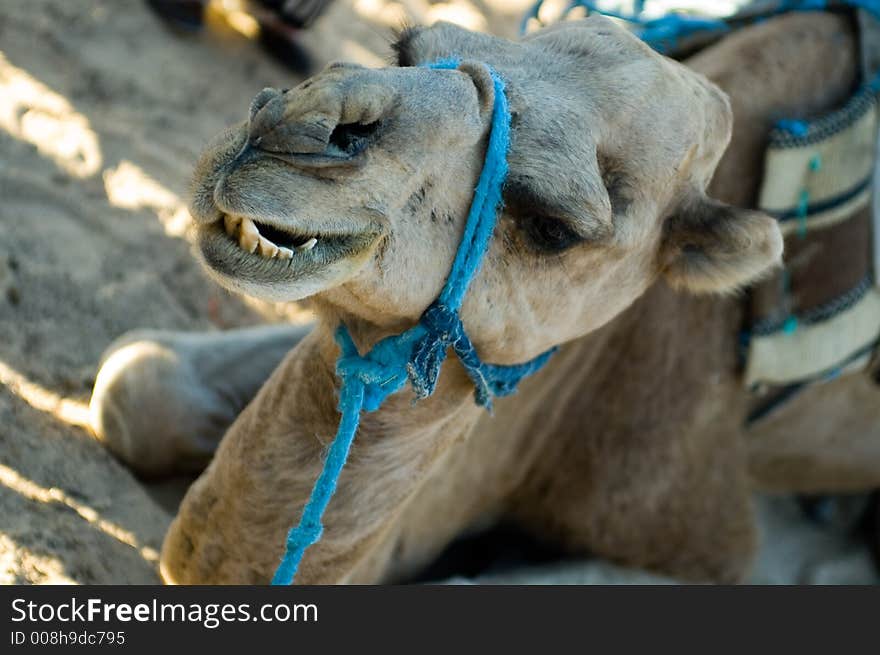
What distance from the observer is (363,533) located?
7.17ft

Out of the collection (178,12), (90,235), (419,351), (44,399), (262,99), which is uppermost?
(262,99)

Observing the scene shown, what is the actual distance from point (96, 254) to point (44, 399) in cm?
70

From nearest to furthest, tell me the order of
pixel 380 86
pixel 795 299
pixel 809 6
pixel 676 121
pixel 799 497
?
1. pixel 380 86
2. pixel 676 121
3. pixel 795 299
4. pixel 809 6
5. pixel 799 497

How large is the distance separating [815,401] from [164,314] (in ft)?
6.79

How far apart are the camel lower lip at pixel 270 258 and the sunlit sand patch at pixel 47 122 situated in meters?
2.34

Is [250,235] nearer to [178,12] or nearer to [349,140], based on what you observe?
[349,140]

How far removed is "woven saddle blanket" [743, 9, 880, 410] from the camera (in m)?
3.10

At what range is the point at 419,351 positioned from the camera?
1.84 metres

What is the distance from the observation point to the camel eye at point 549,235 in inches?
74.4

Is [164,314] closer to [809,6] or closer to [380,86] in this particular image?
[380,86]

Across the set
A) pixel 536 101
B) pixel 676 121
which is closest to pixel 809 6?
pixel 676 121

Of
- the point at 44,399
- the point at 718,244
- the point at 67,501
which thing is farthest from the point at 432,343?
the point at 44,399

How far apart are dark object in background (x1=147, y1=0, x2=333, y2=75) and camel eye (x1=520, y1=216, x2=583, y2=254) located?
3354mm

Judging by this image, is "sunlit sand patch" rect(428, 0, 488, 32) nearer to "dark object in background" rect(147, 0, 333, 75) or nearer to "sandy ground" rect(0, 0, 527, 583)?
"sandy ground" rect(0, 0, 527, 583)
